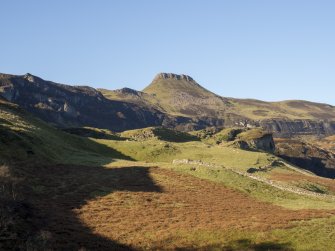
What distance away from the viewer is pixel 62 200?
5084 cm

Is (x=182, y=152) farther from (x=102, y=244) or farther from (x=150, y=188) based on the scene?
(x=102, y=244)

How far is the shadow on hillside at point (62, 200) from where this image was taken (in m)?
36.8

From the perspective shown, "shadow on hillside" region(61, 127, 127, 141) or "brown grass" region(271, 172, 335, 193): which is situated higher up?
"brown grass" region(271, 172, 335, 193)

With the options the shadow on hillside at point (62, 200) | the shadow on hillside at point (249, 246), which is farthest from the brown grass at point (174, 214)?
the shadow on hillside at point (249, 246)

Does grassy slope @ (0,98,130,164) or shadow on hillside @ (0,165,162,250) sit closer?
shadow on hillside @ (0,165,162,250)

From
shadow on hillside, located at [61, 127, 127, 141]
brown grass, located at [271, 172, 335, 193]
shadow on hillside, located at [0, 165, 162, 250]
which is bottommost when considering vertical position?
shadow on hillside, located at [0, 165, 162, 250]

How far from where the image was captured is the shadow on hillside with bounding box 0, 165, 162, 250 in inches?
1449

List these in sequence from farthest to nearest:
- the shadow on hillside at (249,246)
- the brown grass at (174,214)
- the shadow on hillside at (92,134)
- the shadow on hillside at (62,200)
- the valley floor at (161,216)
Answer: the shadow on hillside at (92,134) < the brown grass at (174,214) < the valley floor at (161,216) < the shadow on hillside at (249,246) < the shadow on hillside at (62,200)

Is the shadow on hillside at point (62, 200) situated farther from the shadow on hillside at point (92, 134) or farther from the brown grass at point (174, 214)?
the shadow on hillside at point (92, 134)

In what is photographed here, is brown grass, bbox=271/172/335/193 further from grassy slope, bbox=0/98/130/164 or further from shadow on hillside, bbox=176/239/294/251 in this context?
shadow on hillside, bbox=176/239/294/251

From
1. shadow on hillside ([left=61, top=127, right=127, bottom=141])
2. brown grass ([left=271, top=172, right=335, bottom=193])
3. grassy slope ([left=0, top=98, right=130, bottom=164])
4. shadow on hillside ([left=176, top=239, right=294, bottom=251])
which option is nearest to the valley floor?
shadow on hillside ([left=176, top=239, right=294, bottom=251])

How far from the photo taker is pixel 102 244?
38.8 metres

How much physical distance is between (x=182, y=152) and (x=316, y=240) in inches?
2653

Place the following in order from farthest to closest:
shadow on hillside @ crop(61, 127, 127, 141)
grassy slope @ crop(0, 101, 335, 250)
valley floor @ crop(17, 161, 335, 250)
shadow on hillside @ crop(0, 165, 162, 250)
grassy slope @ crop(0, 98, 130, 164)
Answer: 1. shadow on hillside @ crop(61, 127, 127, 141)
2. grassy slope @ crop(0, 98, 130, 164)
3. grassy slope @ crop(0, 101, 335, 250)
4. valley floor @ crop(17, 161, 335, 250)
5. shadow on hillside @ crop(0, 165, 162, 250)
